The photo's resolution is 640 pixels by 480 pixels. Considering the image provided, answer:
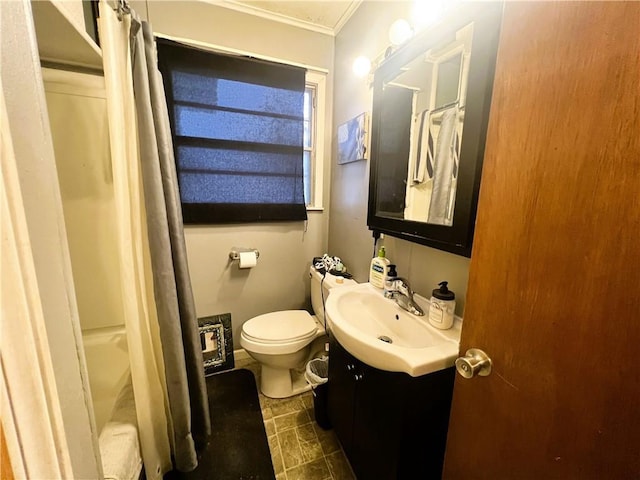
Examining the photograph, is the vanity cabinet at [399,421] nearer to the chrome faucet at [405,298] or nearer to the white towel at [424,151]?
the chrome faucet at [405,298]

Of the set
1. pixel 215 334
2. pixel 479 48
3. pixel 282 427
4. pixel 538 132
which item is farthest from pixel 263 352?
pixel 479 48

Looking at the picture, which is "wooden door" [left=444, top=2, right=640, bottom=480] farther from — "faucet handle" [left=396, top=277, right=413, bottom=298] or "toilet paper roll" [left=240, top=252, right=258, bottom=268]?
"toilet paper roll" [left=240, top=252, right=258, bottom=268]

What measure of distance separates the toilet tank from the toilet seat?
0.10 metres

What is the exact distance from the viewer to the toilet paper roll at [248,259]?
1.86 metres

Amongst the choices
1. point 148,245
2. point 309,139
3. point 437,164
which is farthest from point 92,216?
point 437,164

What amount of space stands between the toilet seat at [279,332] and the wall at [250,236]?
30 centimetres

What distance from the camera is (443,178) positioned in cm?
103

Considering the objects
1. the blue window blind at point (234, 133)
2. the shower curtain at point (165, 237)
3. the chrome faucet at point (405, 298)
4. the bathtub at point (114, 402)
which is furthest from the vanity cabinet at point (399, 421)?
the blue window blind at point (234, 133)

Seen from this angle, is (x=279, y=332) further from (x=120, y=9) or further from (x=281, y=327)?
(x=120, y=9)

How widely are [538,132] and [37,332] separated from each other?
0.90 m

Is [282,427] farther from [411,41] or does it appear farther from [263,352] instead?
[411,41]

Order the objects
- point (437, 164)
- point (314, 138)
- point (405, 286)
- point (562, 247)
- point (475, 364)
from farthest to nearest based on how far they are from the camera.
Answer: point (314, 138)
point (405, 286)
point (437, 164)
point (475, 364)
point (562, 247)

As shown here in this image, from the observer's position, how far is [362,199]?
162 centimetres

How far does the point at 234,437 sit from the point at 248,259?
106 centimetres
